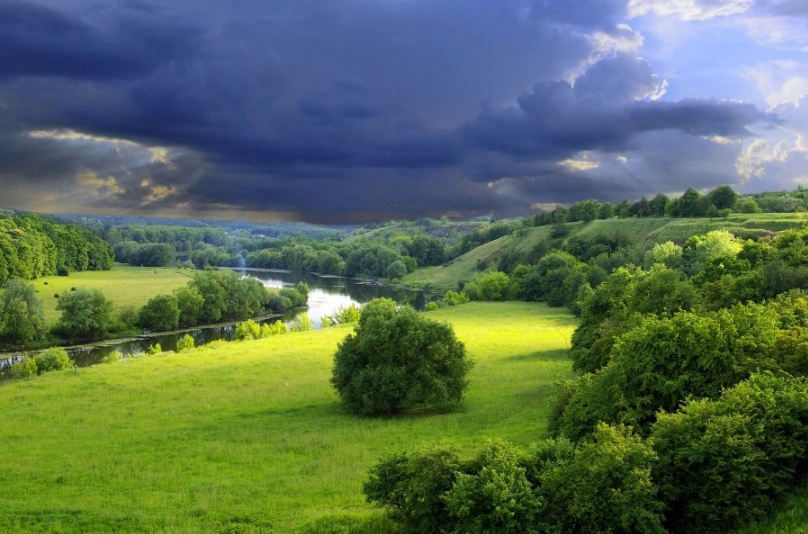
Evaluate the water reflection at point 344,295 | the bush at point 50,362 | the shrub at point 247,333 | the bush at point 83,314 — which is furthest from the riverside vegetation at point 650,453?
the water reflection at point 344,295

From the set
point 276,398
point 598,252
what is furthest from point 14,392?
point 598,252

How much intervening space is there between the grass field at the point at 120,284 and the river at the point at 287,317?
1279 centimetres

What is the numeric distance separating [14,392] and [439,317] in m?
64.6

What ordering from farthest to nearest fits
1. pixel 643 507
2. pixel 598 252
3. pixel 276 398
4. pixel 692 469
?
1. pixel 598 252
2. pixel 276 398
3. pixel 692 469
4. pixel 643 507

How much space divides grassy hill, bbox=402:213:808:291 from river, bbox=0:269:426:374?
18187mm

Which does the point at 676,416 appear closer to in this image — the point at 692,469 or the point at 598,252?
the point at 692,469

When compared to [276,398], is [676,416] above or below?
above

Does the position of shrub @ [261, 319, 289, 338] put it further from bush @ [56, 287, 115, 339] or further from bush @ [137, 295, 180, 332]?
bush @ [56, 287, 115, 339]

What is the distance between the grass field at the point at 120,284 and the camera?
370 feet

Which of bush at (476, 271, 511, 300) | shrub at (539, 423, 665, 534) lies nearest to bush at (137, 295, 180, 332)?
bush at (476, 271, 511, 300)

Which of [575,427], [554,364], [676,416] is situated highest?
[676,416]

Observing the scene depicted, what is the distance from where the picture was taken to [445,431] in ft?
102

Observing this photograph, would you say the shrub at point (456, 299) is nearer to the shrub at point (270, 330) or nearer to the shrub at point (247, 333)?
the shrub at point (270, 330)

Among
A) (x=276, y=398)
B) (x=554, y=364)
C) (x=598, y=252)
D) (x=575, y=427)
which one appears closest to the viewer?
(x=575, y=427)
